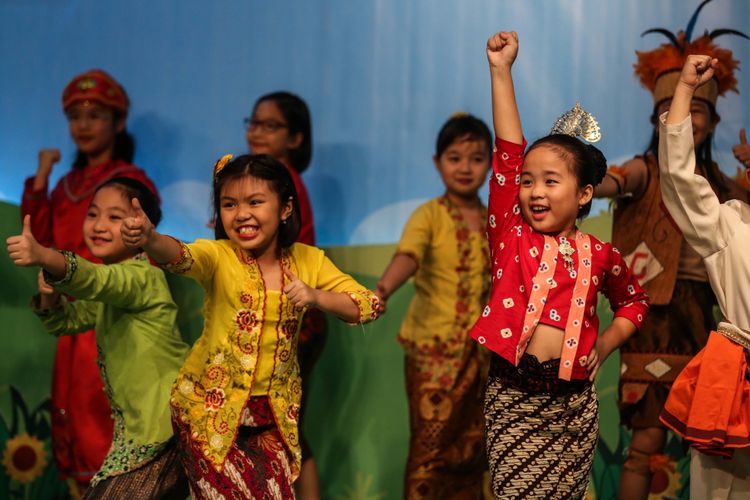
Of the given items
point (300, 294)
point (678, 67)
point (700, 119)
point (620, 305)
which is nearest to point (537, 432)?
point (620, 305)

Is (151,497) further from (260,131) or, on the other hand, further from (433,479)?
(260,131)

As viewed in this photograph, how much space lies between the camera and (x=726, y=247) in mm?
3027

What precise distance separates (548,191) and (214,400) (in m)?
1.13

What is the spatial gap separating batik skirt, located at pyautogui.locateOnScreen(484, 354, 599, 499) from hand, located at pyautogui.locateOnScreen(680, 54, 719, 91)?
878mm

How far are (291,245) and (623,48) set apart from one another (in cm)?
195

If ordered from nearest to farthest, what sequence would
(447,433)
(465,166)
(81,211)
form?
1. (447,433)
2. (465,166)
3. (81,211)

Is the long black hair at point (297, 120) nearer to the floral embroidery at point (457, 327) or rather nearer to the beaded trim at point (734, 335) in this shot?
the floral embroidery at point (457, 327)

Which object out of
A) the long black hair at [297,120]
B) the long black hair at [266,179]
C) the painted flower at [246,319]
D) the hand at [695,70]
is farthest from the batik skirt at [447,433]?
the hand at [695,70]

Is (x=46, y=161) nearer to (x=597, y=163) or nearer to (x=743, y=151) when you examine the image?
(x=597, y=163)

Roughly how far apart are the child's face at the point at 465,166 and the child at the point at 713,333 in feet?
4.31

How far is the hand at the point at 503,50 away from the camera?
9.62 ft

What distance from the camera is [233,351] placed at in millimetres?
2988

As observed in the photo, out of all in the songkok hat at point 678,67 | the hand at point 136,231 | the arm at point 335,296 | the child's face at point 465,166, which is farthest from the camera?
the child's face at point 465,166

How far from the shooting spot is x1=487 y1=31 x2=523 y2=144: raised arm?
2.91 metres
